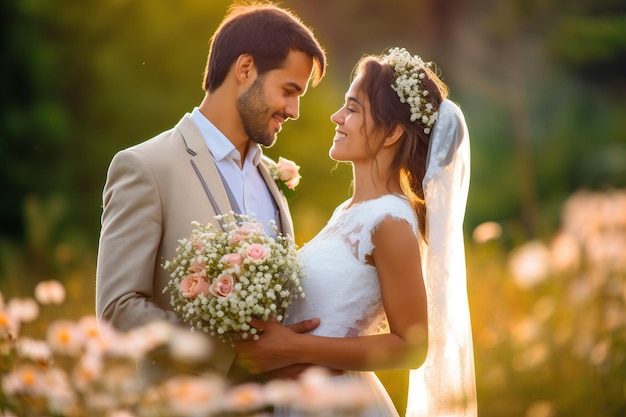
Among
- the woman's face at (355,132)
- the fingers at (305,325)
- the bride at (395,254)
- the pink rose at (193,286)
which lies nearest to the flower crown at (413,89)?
the bride at (395,254)

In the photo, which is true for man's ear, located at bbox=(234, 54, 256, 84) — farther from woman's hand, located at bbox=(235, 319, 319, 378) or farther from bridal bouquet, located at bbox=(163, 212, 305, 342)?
woman's hand, located at bbox=(235, 319, 319, 378)

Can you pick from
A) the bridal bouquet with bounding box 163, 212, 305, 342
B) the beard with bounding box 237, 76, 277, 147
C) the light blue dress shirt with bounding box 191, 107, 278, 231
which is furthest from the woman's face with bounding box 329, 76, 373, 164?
the bridal bouquet with bounding box 163, 212, 305, 342

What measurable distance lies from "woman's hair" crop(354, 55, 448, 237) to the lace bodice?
21cm

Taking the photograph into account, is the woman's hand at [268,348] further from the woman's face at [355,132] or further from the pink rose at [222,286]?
the woman's face at [355,132]

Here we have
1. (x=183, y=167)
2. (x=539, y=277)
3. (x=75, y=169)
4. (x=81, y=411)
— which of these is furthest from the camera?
(x=75, y=169)

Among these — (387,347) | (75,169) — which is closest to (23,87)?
(75,169)

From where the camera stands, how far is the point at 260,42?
475 centimetres

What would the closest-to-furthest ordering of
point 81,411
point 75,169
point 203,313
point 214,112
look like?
point 81,411 < point 203,313 < point 214,112 < point 75,169

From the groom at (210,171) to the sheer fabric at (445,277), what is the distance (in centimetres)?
67

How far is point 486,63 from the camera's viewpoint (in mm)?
19469

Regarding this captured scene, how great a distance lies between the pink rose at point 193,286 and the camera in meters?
3.77

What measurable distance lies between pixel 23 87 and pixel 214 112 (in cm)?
970

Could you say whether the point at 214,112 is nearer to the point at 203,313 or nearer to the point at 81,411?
the point at 203,313

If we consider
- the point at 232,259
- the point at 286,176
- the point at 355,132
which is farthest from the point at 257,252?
the point at 286,176
